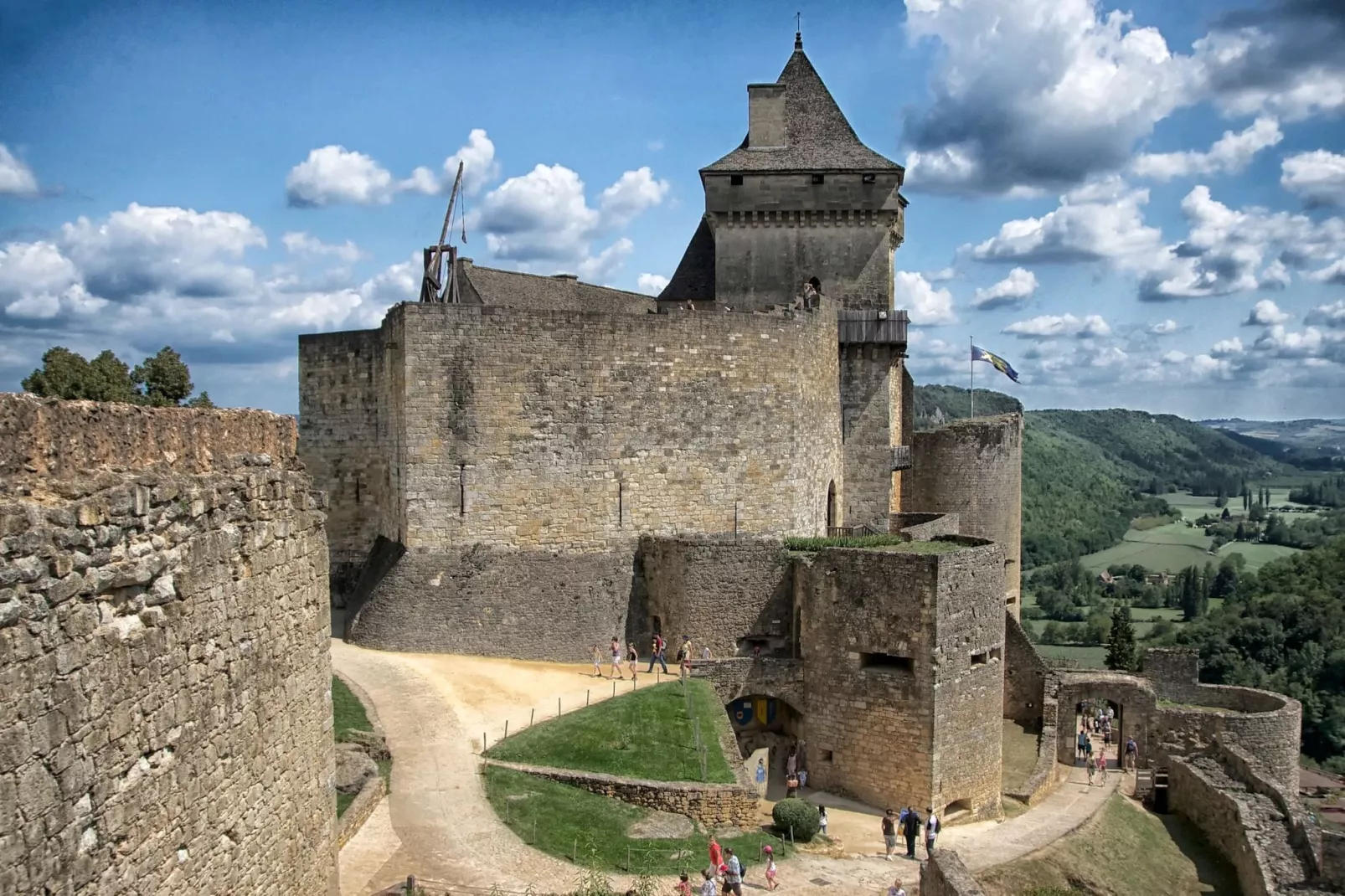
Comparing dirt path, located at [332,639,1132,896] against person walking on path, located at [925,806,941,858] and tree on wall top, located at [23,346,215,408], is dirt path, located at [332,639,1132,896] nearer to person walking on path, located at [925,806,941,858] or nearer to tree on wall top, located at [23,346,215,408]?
person walking on path, located at [925,806,941,858]

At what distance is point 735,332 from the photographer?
26.8 metres

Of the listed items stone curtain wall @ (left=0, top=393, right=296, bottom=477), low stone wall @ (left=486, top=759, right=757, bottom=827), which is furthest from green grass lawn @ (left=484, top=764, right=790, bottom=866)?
stone curtain wall @ (left=0, top=393, right=296, bottom=477)

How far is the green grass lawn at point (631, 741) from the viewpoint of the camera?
745 inches

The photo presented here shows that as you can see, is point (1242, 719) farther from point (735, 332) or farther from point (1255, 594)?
point (1255, 594)

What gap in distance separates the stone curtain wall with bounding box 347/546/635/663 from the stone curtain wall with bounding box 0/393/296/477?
1672cm

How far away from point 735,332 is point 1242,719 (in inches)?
674

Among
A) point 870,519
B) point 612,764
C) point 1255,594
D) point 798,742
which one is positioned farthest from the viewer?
point 1255,594

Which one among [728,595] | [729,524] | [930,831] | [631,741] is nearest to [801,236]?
[729,524]

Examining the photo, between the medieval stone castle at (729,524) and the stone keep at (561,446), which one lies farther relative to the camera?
the stone keep at (561,446)

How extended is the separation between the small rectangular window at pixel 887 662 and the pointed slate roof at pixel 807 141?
51.0 ft

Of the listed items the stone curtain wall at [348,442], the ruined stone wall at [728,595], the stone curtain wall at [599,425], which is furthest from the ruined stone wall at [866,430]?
the stone curtain wall at [348,442]

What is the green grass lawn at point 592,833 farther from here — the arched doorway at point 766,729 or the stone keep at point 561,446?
the stone keep at point 561,446

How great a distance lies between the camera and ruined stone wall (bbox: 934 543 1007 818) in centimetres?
2170

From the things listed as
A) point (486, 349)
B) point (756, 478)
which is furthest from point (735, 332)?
point (486, 349)
